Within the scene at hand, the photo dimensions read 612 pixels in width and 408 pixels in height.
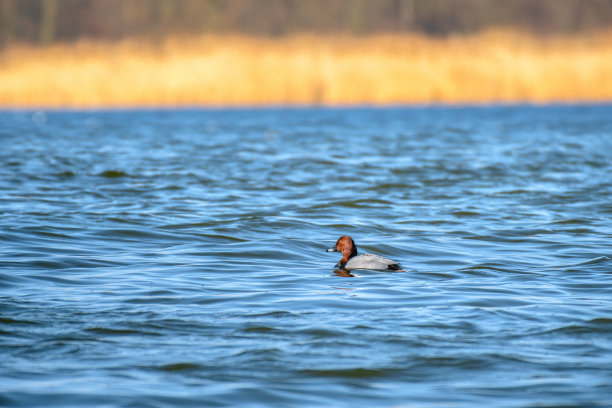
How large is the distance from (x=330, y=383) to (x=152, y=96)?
29.9m

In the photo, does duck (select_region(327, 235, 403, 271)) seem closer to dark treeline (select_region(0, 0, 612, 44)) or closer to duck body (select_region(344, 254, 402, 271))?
Answer: duck body (select_region(344, 254, 402, 271))

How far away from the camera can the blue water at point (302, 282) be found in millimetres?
5230

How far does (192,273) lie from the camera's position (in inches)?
323

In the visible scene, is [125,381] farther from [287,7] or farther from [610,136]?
[287,7]

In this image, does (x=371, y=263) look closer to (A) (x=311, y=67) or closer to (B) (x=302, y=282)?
(B) (x=302, y=282)

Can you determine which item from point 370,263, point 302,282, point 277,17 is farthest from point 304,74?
point 302,282

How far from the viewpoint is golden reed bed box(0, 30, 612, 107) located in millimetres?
33938

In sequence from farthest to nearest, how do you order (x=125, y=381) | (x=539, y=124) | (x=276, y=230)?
(x=539, y=124)
(x=276, y=230)
(x=125, y=381)

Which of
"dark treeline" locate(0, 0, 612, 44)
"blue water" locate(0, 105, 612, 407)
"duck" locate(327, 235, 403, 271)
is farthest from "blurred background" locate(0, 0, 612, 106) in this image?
"duck" locate(327, 235, 403, 271)

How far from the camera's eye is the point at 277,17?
4734 centimetres

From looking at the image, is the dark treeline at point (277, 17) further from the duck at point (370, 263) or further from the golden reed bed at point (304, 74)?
the duck at point (370, 263)

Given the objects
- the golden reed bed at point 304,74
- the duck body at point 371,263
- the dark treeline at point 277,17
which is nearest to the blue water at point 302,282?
the duck body at point 371,263

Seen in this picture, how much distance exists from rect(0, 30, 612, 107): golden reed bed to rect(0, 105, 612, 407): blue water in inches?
620

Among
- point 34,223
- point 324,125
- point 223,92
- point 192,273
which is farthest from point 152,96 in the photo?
point 192,273
